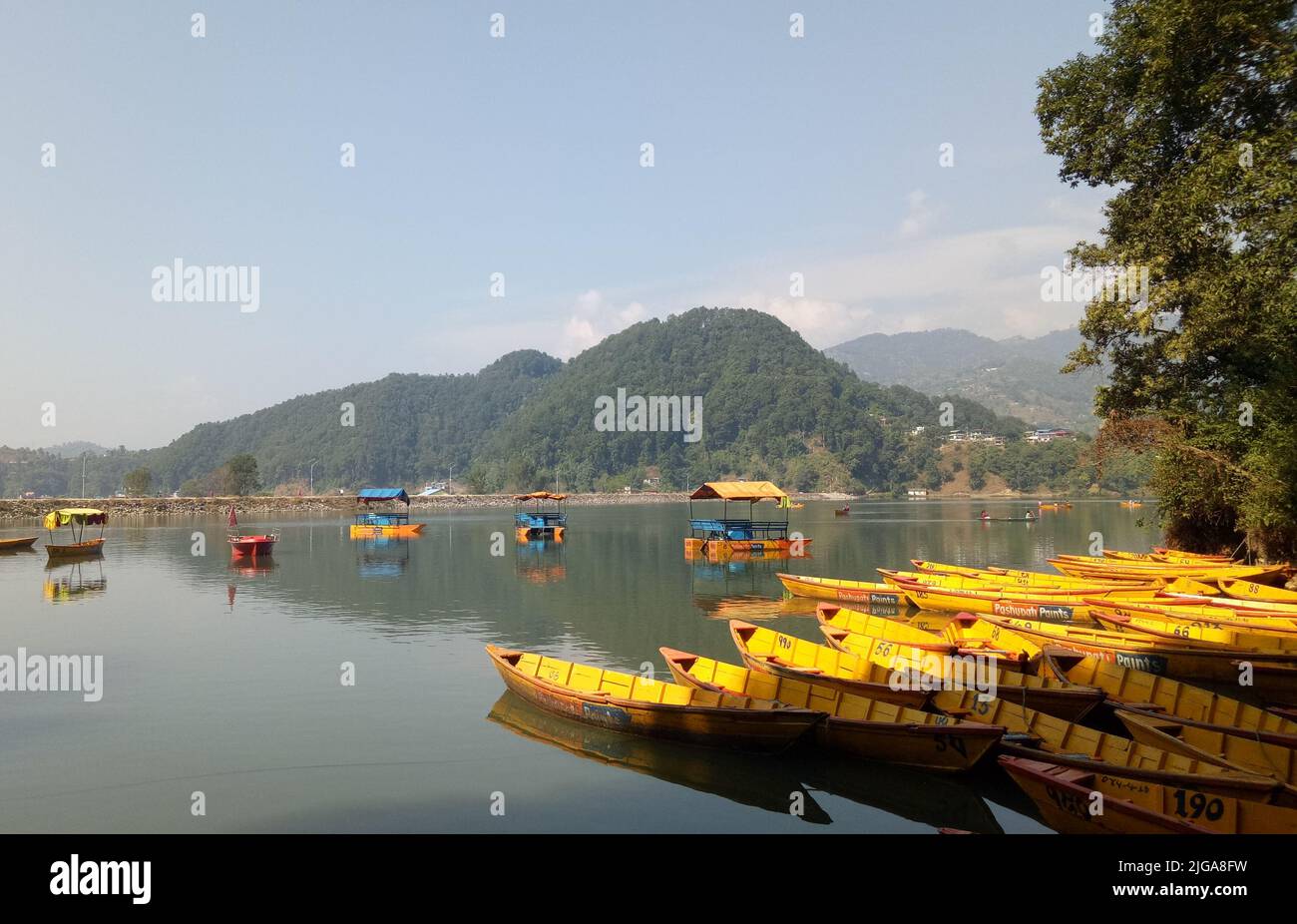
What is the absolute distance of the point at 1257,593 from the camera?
26.2 m

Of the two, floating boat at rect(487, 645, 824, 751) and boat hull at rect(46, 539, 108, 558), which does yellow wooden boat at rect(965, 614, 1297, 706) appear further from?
boat hull at rect(46, 539, 108, 558)

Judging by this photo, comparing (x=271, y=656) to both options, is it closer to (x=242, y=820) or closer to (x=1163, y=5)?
(x=242, y=820)

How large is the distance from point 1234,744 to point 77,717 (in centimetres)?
2286

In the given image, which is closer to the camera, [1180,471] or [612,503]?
[1180,471]

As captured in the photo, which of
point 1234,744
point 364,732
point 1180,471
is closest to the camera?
point 1234,744

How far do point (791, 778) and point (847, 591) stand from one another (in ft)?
68.5

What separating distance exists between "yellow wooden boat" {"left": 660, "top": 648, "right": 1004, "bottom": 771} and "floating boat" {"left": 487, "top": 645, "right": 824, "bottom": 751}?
1.56 ft

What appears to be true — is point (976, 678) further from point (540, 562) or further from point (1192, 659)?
point (540, 562)

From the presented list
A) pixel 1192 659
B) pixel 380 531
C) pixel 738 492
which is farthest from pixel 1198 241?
pixel 380 531

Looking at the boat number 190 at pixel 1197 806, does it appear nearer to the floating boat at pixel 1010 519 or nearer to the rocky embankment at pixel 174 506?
the floating boat at pixel 1010 519

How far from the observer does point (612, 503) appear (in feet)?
652

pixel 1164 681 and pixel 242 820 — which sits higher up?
pixel 1164 681

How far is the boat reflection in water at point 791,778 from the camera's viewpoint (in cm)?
1310
